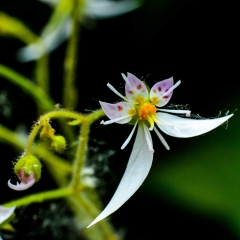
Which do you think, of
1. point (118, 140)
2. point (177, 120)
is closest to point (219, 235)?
point (118, 140)

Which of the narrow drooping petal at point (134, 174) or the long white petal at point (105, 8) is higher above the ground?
the long white petal at point (105, 8)

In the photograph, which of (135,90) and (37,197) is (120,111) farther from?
(37,197)

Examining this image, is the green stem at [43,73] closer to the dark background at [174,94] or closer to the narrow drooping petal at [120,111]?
the dark background at [174,94]

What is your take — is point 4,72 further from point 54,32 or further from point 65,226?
point 65,226

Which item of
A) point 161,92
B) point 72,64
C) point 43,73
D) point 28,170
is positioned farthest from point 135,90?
point 43,73

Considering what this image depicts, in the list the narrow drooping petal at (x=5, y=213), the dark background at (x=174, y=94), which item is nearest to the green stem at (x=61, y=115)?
the narrow drooping petal at (x=5, y=213)

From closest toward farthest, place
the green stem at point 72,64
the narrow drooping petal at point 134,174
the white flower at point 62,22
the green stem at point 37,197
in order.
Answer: the narrow drooping petal at point 134,174
the green stem at point 37,197
the green stem at point 72,64
the white flower at point 62,22
